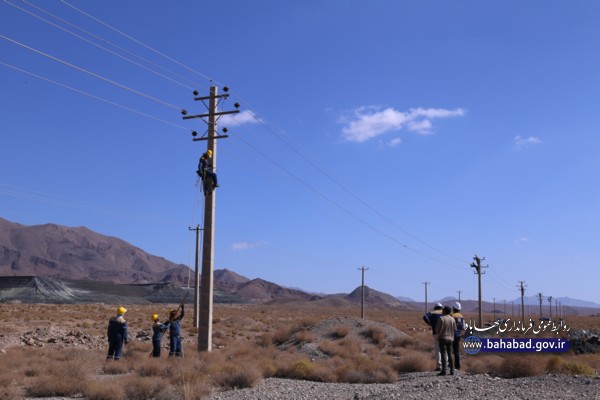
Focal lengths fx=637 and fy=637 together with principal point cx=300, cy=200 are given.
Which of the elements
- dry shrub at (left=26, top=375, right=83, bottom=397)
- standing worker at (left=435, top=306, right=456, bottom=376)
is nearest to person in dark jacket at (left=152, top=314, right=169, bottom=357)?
dry shrub at (left=26, top=375, right=83, bottom=397)

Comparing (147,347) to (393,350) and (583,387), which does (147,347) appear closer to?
(393,350)

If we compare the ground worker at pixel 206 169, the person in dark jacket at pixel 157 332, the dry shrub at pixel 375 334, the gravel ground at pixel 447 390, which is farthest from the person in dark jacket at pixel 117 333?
the dry shrub at pixel 375 334

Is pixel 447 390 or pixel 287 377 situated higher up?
pixel 447 390

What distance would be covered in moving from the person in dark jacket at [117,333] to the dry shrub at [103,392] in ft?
14.2

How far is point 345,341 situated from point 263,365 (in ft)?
29.4

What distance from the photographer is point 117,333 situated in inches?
723

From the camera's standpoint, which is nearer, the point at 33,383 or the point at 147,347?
the point at 33,383

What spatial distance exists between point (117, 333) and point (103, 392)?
216 inches

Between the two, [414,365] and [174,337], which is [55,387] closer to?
[174,337]

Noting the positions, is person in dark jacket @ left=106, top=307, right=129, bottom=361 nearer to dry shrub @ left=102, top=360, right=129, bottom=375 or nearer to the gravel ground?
dry shrub @ left=102, top=360, right=129, bottom=375

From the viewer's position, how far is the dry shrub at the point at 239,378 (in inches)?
576

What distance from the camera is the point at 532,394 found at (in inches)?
486

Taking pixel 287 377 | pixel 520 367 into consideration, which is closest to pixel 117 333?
pixel 287 377

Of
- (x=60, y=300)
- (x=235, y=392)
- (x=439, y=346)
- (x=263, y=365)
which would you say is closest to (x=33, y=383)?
(x=235, y=392)
